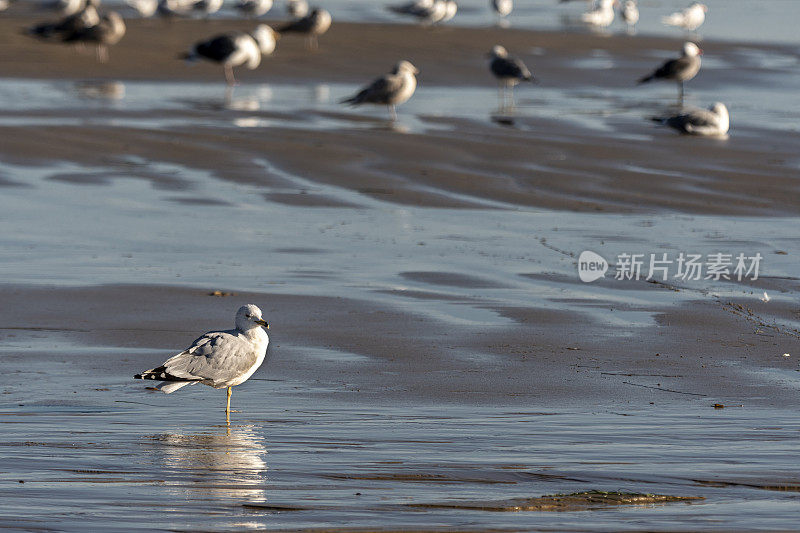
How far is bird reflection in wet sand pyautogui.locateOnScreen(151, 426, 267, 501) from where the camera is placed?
5.50 m

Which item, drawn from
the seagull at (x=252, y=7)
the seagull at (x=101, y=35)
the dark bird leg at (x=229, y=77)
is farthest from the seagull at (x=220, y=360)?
the seagull at (x=252, y=7)

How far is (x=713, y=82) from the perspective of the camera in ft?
89.7

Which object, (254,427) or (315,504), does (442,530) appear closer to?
(315,504)

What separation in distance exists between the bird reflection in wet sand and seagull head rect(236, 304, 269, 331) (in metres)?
0.71

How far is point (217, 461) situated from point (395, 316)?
3305 millimetres

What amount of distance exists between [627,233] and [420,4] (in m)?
26.2

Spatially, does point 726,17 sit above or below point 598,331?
above

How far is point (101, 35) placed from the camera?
27.7 metres

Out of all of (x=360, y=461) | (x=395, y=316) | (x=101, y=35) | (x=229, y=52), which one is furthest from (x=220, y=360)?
(x=101, y=35)

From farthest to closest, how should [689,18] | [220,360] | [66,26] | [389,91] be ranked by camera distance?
[689,18], [66,26], [389,91], [220,360]

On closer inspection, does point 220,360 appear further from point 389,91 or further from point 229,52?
point 229,52

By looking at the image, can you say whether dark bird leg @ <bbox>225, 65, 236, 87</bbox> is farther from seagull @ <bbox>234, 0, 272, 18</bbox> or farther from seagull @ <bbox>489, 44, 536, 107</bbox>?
seagull @ <bbox>234, 0, 272, 18</bbox>

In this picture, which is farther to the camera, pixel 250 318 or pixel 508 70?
pixel 508 70

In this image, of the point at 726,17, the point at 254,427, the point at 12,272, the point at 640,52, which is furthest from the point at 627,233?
the point at 726,17
